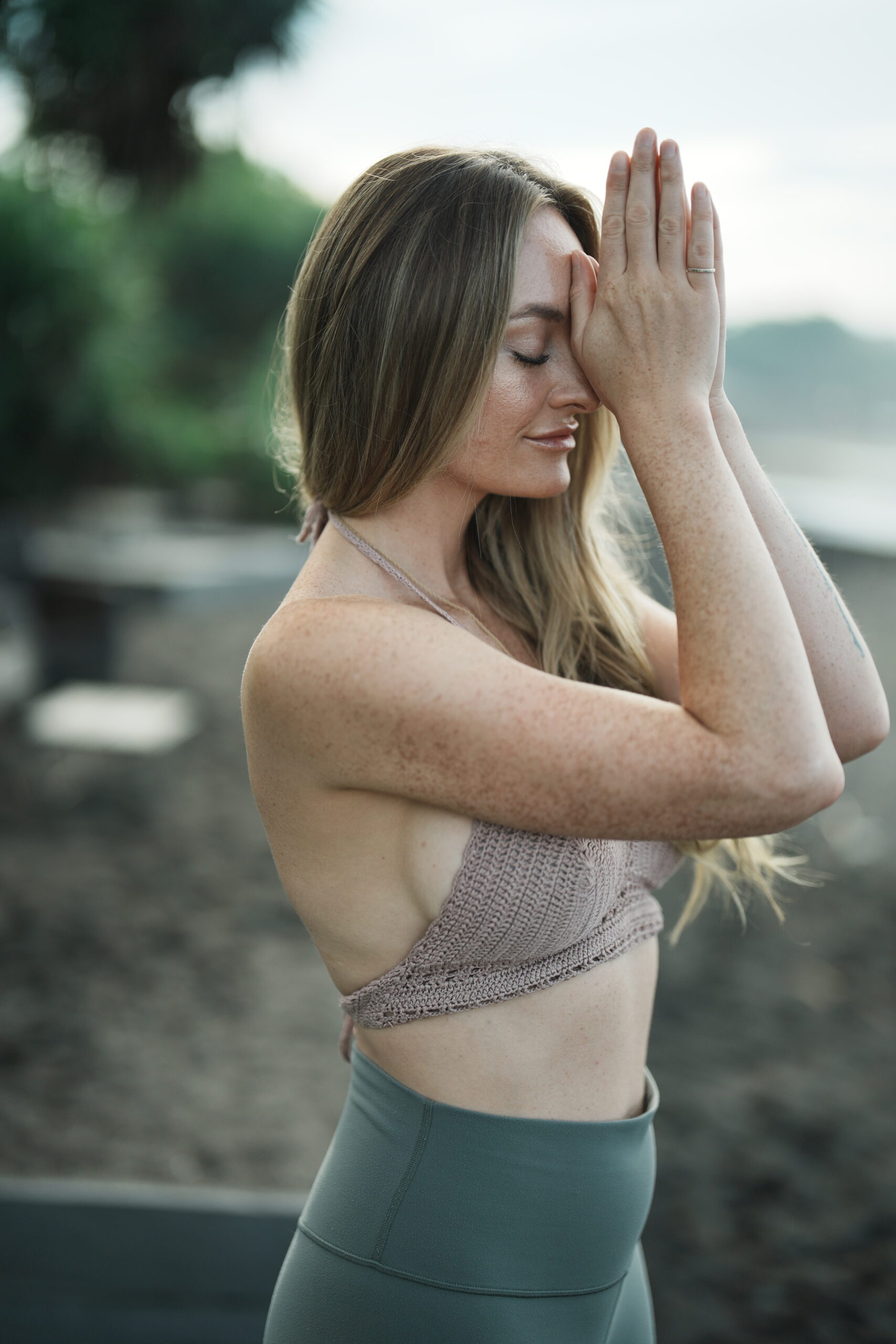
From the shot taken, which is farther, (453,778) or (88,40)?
(88,40)

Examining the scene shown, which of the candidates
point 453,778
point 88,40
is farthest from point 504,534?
point 88,40

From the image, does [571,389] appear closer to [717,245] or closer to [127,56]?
[717,245]

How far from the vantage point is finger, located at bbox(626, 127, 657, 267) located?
1160 millimetres

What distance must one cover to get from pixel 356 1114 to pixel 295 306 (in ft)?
3.22

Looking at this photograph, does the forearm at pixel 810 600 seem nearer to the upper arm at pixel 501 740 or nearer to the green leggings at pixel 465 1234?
the upper arm at pixel 501 740

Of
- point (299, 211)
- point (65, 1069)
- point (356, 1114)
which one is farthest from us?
point (299, 211)

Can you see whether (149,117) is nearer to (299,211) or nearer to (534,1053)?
(534,1053)

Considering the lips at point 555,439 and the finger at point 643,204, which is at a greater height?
the finger at point 643,204

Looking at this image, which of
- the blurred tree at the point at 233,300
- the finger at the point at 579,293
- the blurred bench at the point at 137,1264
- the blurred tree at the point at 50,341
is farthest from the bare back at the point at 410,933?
the blurred tree at the point at 233,300

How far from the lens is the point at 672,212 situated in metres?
1.17

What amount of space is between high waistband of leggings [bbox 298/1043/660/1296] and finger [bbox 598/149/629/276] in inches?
37.0

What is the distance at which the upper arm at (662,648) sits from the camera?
5.12 ft

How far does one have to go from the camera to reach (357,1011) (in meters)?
1.31

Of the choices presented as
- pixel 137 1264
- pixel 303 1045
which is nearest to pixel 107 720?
pixel 303 1045
